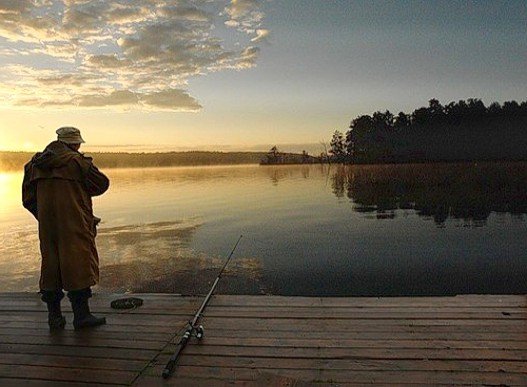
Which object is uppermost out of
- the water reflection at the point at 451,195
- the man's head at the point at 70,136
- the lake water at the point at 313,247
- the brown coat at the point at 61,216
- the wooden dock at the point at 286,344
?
the man's head at the point at 70,136

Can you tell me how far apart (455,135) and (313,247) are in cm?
10453

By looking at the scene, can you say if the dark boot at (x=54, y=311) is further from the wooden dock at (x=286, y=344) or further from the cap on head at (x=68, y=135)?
the cap on head at (x=68, y=135)

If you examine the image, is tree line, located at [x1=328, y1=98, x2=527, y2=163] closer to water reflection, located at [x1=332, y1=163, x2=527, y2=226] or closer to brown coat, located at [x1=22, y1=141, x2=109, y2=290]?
water reflection, located at [x1=332, y1=163, x2=527, y2=226]

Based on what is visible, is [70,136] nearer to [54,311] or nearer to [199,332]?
[54,311]

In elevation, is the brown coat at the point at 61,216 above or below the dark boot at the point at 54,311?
above

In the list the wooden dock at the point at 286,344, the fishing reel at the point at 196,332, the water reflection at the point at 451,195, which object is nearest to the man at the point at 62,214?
the wooden dock at the point at 286,344

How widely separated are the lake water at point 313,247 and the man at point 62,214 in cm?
489

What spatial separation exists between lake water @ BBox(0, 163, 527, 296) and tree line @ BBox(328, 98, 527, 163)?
73.2 metres

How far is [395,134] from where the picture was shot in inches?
4542

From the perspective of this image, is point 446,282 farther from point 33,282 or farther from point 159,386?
point 33,282

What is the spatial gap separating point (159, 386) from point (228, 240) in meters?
12.2

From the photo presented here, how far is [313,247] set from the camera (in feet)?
45.0

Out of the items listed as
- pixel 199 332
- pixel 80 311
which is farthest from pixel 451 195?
pixel 80 311

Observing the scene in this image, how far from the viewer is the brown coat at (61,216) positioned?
427cm
